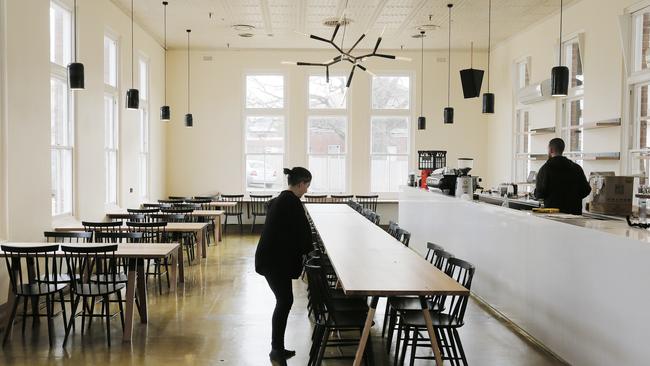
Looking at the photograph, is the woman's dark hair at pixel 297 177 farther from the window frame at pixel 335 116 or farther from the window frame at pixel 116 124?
the window frame at pixel 335 116

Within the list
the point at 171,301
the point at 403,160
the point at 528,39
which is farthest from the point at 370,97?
the point at 171,301

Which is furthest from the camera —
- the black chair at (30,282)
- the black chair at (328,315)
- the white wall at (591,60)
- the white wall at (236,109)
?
the white wall at (236,109)

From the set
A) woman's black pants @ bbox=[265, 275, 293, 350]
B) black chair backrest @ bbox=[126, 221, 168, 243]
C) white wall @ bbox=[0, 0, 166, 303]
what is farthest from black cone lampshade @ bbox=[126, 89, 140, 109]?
woman's black pants @ bbox=[265, 275, 293, 350]

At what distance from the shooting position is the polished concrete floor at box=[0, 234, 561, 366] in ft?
14.1

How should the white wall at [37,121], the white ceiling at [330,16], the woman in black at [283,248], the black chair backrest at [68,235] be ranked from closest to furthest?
the woman in black at [283,248] → the white wall at [37,121] → the black chair backrest at [68,235] → the white ceiling at [330,16]

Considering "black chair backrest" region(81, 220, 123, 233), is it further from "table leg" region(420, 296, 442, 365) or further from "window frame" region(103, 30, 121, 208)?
"table leg" region(420, 296, 442, 365)

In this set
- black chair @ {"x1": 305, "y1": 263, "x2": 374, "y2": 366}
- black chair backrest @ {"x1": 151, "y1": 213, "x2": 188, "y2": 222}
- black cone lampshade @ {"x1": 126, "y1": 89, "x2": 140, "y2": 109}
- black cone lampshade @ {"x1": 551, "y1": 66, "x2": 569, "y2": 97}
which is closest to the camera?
black chair @ {"x1": 305, "y1": 263, "x2": 374, "y2": 366}

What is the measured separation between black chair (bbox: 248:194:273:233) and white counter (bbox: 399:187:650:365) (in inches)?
236

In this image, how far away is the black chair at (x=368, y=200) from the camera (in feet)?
39.6

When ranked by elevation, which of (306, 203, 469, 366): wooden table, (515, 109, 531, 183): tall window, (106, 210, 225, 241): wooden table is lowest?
(106, 210, 225, 241): wooden table

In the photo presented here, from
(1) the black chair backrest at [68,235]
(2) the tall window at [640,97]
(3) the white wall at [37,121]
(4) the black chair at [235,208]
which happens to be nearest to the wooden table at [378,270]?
(1) the black chair backrest at [68,235]

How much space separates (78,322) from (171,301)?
41.7 inches

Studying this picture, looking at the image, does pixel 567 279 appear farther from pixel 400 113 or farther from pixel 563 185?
pixel 400 113

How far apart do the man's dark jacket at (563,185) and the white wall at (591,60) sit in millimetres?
2354
